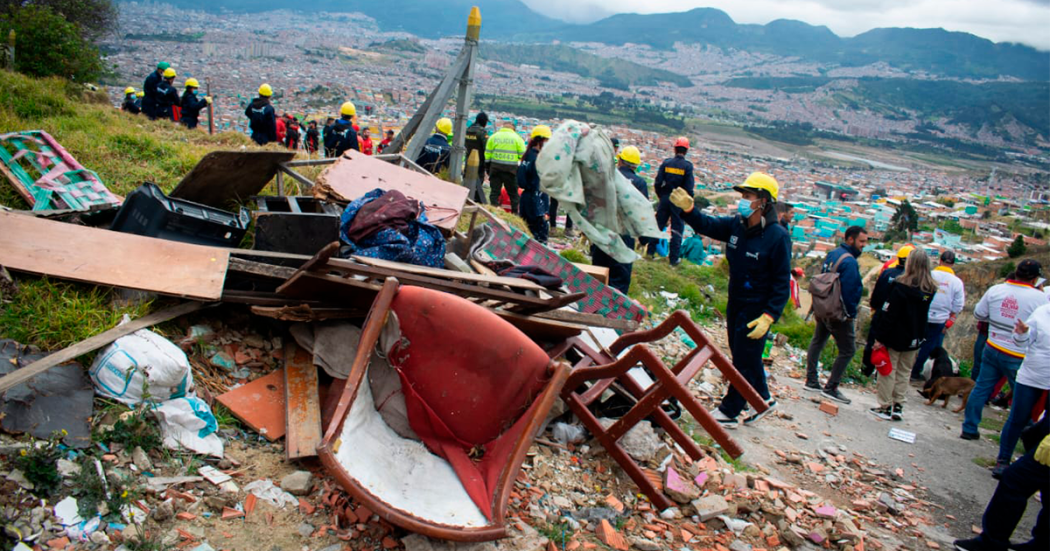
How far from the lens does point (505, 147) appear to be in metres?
8.62

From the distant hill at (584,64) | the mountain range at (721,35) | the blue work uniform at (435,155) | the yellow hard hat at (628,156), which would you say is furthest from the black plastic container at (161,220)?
the mountain range at (721,35)

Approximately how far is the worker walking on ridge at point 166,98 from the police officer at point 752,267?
985 cm

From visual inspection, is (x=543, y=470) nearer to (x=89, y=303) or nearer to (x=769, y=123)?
(x=89, y=303)

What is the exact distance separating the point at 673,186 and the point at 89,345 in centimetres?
700

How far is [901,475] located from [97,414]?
5.09m

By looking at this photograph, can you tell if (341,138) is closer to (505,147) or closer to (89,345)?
(505,147)

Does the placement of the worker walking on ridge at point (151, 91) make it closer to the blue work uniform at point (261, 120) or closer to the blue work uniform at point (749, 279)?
the blue work uniform at point (261, 120)

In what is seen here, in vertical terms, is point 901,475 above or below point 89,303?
below

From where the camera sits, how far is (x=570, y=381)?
3.21 metres

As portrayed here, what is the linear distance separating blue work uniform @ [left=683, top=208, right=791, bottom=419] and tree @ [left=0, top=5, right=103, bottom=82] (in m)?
10.9

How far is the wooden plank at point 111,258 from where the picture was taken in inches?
126

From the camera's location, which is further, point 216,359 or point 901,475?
point 901,475

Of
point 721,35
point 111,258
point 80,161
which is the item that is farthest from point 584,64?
point 111,258

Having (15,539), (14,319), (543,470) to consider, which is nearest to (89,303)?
(14,319)
